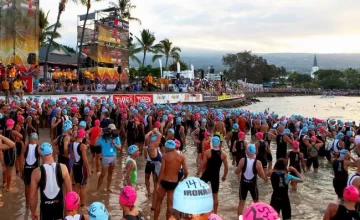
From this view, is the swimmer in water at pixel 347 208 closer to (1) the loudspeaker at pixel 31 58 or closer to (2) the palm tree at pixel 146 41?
(1) the loudspeaker at pixel 31 58

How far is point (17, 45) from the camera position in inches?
824

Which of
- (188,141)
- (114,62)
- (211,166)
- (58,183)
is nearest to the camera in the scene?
(58,183)

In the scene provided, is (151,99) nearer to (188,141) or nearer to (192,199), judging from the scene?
(188,141)

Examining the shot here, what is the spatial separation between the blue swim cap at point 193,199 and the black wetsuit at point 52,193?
2.52 meters

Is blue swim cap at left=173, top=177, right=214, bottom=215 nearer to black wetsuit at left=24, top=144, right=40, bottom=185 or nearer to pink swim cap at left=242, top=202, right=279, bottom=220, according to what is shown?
pink swim cap at left=242, top=202, right=279, bottom=220

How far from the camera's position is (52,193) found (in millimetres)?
5039

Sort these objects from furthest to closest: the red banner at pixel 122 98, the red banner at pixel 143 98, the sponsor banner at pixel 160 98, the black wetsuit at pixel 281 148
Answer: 1. the sponsor banner at pixel 160 98
2. the red banner at pixel 143 98
3. the red banner at pixel 122 98
4. the black wetsuit at pixel 281 148

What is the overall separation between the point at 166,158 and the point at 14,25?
17.6 metres

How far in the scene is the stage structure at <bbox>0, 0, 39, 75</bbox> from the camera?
20688 mm

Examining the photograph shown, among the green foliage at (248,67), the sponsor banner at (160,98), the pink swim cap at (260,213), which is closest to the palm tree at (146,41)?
the sponsor banner at (160,98)

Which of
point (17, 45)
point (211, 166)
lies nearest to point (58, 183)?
point (211, 166)

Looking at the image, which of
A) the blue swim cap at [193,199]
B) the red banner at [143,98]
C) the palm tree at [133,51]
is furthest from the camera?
the palm tree at [133,51]

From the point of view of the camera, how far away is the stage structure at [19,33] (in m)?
20.7

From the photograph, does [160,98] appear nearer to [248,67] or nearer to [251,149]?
[251,149]
